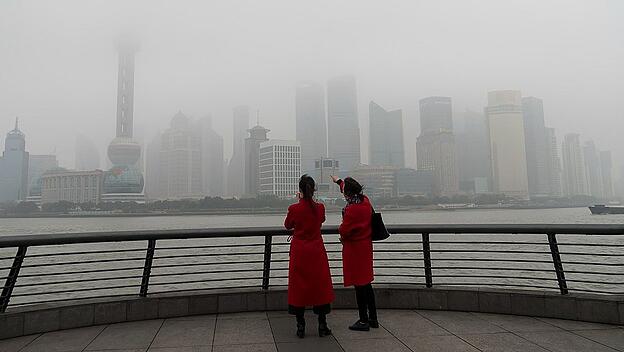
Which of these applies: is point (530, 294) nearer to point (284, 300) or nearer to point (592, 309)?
point (592, 309)

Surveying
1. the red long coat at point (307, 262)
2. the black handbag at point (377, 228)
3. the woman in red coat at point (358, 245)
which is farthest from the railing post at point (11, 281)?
the black handbag at point (377, 228)

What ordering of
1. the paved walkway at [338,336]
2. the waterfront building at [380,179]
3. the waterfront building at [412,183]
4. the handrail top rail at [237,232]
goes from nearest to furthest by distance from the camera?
the paved walkway at [338,336], the handrail top rail at [237,232], the waterfront building at [380,179], the waterfront building at [412,183]

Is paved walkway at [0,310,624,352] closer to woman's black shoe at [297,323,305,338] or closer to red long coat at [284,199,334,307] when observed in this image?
woman's black shoe at [297,323,305,338]

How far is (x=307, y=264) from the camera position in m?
3.79

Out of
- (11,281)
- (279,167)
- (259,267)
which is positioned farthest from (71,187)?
(11,281)

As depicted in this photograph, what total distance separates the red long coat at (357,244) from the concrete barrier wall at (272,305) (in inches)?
35.5

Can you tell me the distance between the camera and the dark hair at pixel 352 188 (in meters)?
3.99

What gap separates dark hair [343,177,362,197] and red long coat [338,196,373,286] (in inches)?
4.3

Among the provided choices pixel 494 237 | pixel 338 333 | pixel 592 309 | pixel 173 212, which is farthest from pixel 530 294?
pixel 173 212

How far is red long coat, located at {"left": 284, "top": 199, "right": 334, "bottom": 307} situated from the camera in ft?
12.4

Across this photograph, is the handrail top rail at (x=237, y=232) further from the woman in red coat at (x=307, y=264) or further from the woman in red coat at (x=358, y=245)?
the woman in red coat at (x=358, y=245)

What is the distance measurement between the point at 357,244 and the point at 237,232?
1430 millimetres

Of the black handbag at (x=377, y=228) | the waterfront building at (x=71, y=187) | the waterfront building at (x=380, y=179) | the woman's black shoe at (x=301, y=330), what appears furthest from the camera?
the waterfront building at (x=71, y=187)

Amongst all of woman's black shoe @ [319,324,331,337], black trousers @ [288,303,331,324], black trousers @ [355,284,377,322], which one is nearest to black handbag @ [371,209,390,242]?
black trousers @ [355,284,377,322]
